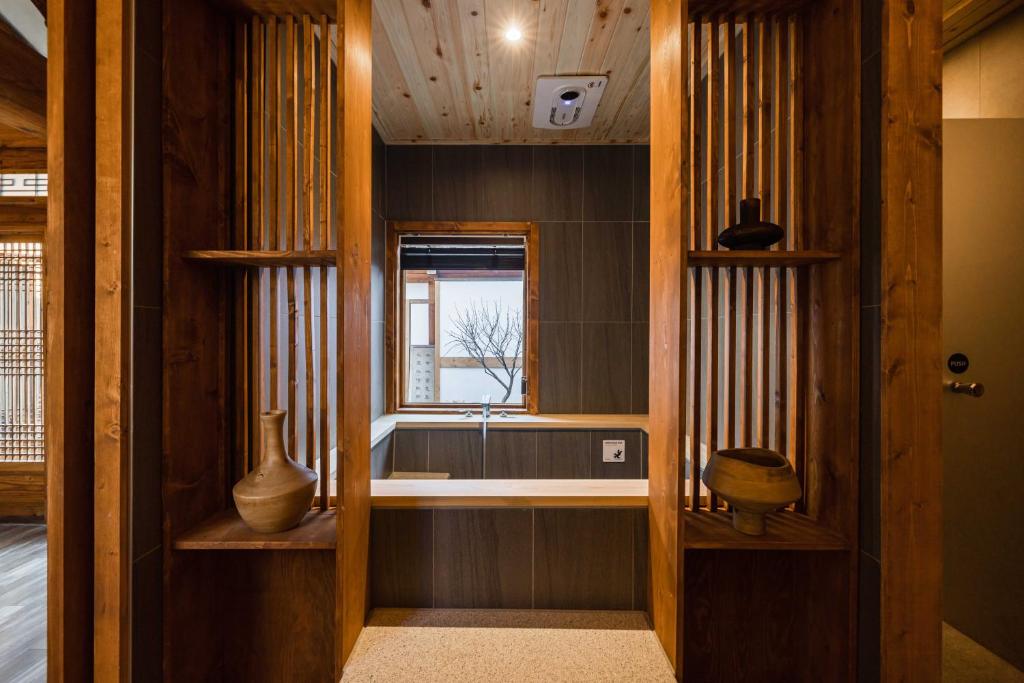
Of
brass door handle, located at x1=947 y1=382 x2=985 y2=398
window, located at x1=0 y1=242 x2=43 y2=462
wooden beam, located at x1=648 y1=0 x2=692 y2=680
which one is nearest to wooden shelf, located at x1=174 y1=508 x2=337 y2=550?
wooden beam, located at x1=648 y1=0 x2=692 y2=680

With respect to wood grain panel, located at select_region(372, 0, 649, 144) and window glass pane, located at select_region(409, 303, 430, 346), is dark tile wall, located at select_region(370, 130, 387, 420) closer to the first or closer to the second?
wood grain panel, located at select_region(372, 0, 649, 144)

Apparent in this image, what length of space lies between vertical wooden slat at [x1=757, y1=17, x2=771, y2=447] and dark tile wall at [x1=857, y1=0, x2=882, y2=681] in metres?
0.21

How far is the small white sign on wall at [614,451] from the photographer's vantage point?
268 cm

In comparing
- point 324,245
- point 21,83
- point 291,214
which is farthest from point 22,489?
point 324,245

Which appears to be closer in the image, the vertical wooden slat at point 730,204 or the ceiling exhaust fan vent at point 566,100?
the vertical wooden slat at point 730,204

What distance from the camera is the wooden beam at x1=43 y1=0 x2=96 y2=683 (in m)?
0.85

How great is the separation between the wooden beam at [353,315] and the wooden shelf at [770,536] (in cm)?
73

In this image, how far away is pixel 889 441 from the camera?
0.88 meters

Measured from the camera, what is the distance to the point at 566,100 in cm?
237

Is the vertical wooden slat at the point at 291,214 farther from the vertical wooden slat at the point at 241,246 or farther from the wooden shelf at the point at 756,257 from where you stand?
the wooden shelf at the point at 756,257

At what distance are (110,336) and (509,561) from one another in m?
1.03

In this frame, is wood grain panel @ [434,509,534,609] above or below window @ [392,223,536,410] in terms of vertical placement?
below

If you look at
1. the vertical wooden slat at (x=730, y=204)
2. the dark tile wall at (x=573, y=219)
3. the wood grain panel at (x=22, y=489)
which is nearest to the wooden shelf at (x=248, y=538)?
the vertical wooden slat at (x=730, y=204)

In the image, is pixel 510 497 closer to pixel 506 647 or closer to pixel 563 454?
pixel 506 647
